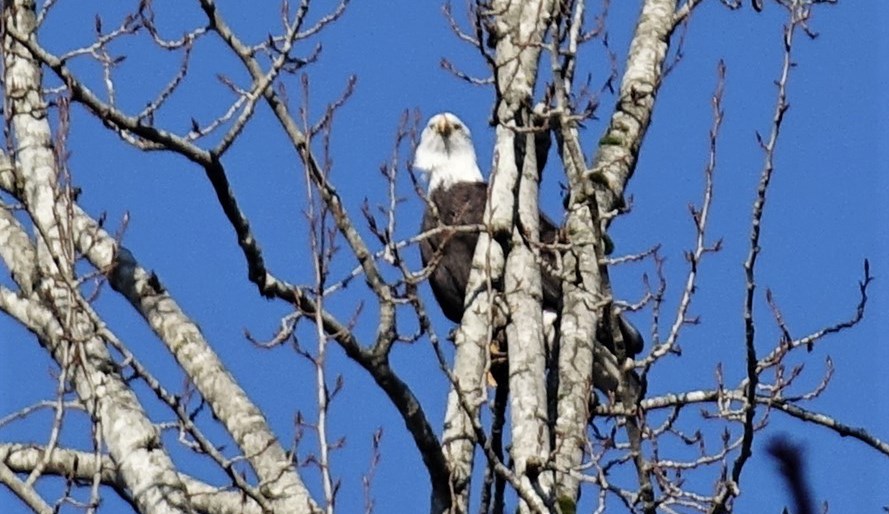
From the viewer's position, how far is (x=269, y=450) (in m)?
A: 4.48

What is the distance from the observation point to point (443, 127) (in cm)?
970

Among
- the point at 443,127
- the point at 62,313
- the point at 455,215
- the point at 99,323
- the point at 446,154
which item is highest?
the point at 443,127

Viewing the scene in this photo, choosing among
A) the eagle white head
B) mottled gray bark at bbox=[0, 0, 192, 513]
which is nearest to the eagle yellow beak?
the eagle white head

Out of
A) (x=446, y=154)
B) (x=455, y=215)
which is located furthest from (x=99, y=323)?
(x=446, y=154)

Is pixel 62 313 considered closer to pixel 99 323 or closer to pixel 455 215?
pixel 99 323

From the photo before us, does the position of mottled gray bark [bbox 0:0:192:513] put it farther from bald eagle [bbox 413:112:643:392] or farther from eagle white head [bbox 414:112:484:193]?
eagle white head [bbox 414:112:484:193]

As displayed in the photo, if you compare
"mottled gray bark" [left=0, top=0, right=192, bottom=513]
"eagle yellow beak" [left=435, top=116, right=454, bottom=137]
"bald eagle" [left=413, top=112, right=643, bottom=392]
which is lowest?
"mottled gray bark" [left=0, top=0, right=192, bottom=513]

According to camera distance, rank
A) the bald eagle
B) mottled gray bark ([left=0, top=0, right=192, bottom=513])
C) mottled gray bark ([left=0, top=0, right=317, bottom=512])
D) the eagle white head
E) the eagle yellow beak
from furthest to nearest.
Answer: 1. the eagle yellow beak
2. the eagle white head
3. the bald eagle
4. mottled gray bark ([left=0, top=0, right=317, bottom=512])
5. mottled gray bark ([left=0, top=0, right=192, bottom=513])

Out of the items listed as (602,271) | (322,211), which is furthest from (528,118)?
(322,211)

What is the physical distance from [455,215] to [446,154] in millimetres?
2282

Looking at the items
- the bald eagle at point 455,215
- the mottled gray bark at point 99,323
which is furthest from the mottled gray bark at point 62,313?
the bald eagle at point 455,215

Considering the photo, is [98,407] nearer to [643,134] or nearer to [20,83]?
[20,83]

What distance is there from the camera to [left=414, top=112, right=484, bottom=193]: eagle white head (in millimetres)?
9359

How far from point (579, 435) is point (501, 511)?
550 mm
